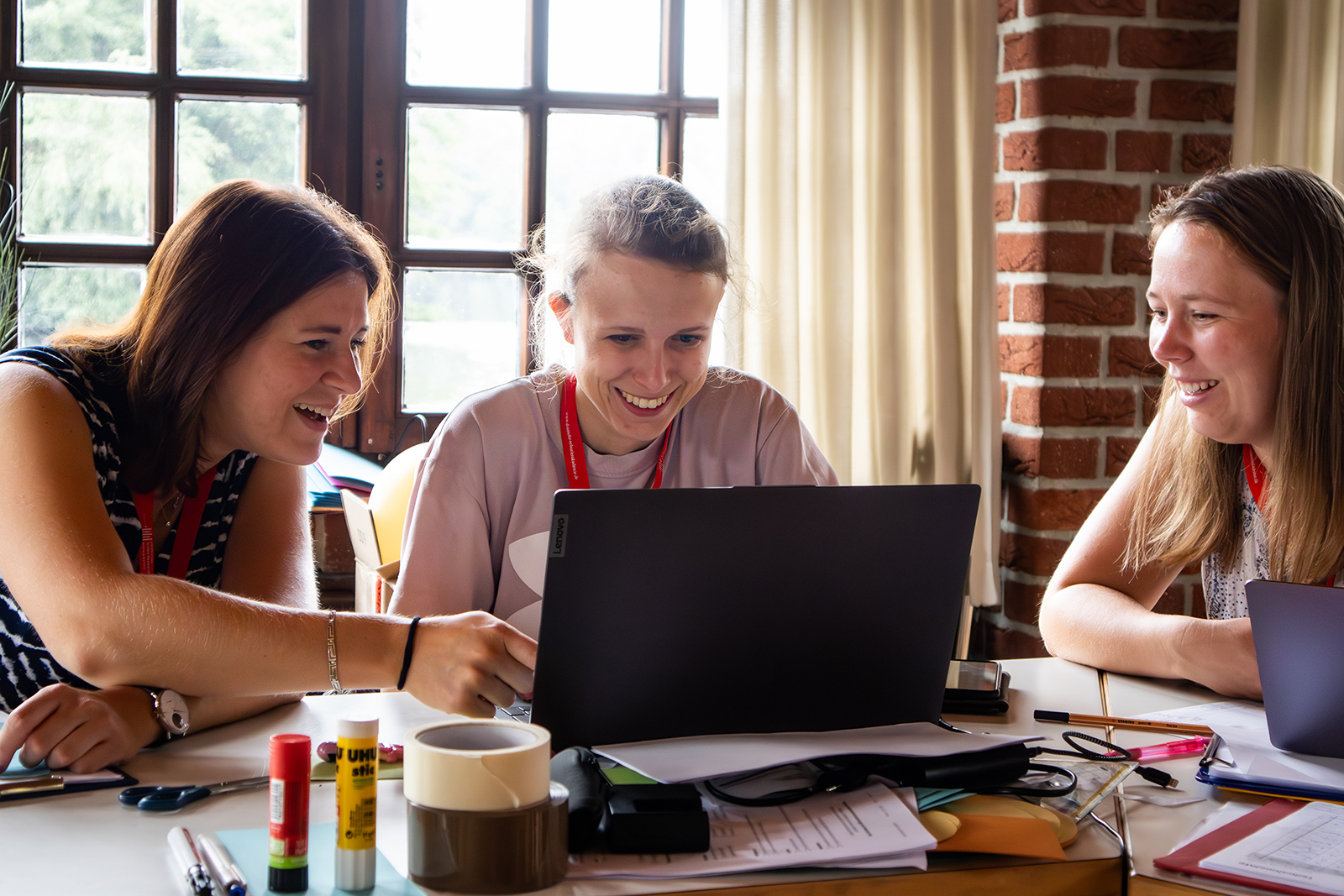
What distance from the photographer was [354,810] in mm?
777

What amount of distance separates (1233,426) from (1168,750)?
0.53 m

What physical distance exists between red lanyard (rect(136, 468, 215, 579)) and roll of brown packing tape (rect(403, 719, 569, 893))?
735 mm

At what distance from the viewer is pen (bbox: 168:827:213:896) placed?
0.76 m

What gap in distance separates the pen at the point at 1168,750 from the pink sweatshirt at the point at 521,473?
25.0 inches

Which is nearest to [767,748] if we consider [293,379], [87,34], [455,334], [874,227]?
[293,379]

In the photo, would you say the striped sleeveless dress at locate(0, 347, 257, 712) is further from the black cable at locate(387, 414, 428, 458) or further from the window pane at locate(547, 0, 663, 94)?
the window pane at locate(547, 0, 663, 94)

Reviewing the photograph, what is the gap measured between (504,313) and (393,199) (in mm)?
327

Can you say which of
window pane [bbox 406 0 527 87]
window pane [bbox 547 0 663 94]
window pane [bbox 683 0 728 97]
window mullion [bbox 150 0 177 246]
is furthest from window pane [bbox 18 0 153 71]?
window pane [bbox 683 0 728 97]

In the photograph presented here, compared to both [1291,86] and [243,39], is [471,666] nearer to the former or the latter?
[243,39]

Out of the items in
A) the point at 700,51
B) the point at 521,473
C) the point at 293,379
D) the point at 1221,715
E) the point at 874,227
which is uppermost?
the point at 700,51

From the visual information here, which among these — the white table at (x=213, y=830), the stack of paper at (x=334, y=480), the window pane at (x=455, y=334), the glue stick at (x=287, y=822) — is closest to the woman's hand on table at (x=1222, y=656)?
the white table at (x=213, y=830)

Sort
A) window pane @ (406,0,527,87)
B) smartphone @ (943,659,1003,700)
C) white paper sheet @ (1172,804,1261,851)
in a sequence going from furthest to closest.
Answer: window pane @ (406,0,527,87) < smartphone @ (943,659,1003,700) < white paper sheet @ (1172,804,1261,851)

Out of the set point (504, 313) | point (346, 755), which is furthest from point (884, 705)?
point (504, 313)

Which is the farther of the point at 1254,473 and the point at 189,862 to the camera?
the point at 1254,473
